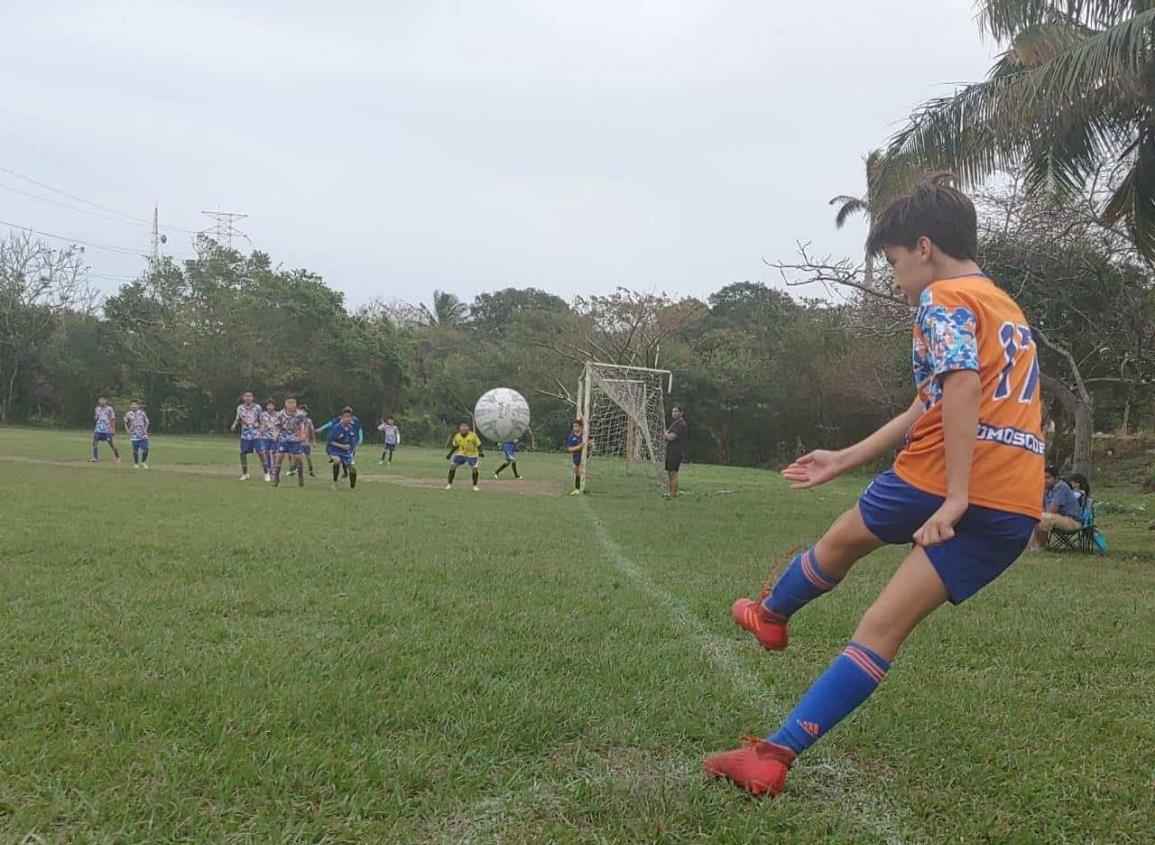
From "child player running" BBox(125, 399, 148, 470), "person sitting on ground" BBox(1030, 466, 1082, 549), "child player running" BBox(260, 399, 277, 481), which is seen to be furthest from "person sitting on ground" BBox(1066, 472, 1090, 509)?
"child player running" BBox(125, 399, 148, 470)

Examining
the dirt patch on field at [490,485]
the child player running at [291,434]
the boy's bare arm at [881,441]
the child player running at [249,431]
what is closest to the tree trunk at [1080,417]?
the dirt patch on field at [490,485]

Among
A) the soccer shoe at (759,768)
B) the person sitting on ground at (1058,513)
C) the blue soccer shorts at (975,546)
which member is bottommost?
the soccer shoe at (759,768)

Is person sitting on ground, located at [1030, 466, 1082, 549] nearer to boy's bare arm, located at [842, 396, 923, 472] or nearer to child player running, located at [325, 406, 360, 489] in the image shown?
boy's bare arm, located at [842, 396, 923, 472]

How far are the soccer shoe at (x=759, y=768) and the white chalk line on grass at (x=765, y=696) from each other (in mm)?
244

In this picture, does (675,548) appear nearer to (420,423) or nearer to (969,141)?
(969,141)

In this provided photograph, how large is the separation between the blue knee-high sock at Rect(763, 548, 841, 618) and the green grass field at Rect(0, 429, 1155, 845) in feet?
1.99

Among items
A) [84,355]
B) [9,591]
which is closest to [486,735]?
[9,591]

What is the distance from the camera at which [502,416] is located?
1409 inches

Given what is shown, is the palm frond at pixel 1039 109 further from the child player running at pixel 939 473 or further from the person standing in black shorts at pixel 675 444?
the child player running at pixel 939 473

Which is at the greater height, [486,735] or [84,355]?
[84,355]

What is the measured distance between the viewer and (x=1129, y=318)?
12875 millimetres

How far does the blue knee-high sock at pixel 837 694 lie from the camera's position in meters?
2.54

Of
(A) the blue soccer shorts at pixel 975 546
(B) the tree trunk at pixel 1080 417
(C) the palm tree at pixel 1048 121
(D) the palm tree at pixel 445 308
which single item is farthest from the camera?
(D) the palm tree at pixel 445 308

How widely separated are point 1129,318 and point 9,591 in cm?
1453
